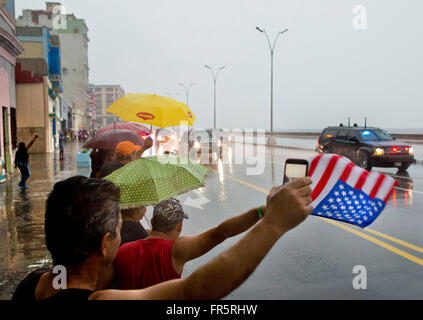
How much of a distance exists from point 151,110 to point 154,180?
336 cm

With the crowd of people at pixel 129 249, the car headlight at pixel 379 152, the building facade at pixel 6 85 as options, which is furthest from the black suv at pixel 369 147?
the crowd of people at pixel 129 249

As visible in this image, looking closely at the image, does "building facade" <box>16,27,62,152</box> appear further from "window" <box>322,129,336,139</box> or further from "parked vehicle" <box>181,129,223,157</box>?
"window" <box>322,129,336,139</box>

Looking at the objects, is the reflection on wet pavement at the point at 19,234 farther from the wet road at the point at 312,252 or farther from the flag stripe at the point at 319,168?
the flag stripe at the point at 319,168

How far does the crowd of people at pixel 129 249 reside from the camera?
1.35 meters

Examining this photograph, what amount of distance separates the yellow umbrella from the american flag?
4473 mm

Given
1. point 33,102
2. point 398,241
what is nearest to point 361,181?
point 398,241

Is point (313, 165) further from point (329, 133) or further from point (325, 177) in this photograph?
point (329, 133)

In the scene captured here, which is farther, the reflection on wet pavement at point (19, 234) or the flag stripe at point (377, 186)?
the reflection on wet pavement at point (19, 234)

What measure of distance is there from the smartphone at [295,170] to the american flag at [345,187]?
0.10 metres

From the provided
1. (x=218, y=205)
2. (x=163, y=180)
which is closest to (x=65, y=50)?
(x=218, y=205)

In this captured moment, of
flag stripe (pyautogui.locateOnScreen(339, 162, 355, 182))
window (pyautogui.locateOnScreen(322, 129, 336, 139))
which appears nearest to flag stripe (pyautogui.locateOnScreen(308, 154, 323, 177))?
flag stripe (pyautogui.locateOnScreen(339, 162, 355, 182))

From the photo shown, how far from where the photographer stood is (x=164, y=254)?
2244 millimetres

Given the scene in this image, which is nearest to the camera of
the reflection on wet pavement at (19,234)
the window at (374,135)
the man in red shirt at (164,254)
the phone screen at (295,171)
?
the phone screen at (295,171)

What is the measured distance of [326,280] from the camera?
517 centimetres
